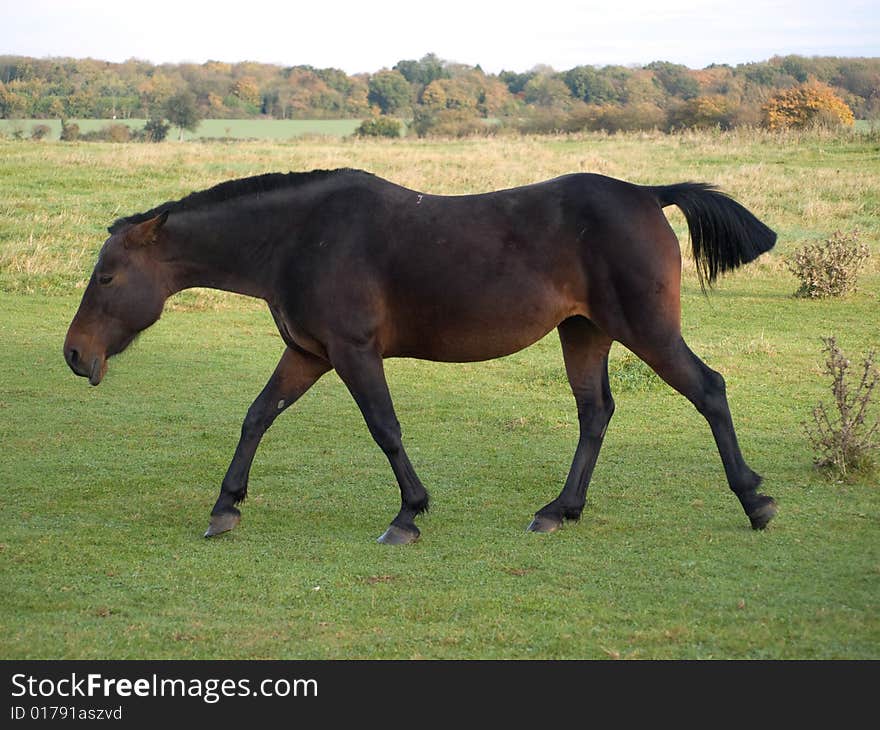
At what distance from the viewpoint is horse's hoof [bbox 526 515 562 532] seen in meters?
6.86

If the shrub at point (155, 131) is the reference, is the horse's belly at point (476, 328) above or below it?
below

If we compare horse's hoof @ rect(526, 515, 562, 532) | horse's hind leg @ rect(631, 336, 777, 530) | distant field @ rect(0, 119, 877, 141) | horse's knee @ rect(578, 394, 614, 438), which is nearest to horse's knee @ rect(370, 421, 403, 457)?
horse's hoof @ rect(526, 515, 562, 532)

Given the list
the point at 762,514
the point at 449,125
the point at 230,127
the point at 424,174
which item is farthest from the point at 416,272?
the point at 230,127

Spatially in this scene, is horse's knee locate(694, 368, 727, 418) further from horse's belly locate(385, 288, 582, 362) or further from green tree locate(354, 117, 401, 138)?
green tree locate(354, 117, 401, 138)

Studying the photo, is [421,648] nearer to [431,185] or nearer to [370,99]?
[431,185]

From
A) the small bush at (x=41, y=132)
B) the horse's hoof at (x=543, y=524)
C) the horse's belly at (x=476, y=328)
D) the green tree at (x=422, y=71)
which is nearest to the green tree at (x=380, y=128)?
the small bush at (x=41, y=132)

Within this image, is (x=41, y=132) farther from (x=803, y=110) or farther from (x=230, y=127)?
(x=803, y=110)

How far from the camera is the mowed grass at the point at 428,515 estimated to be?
5109 millimetres

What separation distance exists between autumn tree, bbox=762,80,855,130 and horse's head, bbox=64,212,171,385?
39.4m

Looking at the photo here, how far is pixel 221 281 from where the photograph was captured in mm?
7000

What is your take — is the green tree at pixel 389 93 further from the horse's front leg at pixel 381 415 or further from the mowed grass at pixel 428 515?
the horse's front leg at pixel 381 415

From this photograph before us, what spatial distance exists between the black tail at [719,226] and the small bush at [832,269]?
363 inches

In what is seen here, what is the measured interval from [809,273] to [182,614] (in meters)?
12.5

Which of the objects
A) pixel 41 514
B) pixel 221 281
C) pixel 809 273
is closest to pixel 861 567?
pixel 221 281
